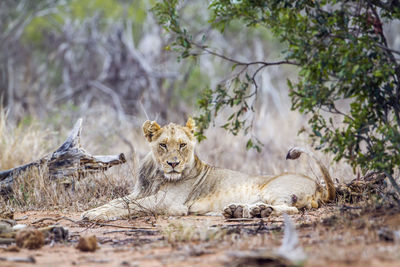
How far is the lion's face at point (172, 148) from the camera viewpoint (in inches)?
224

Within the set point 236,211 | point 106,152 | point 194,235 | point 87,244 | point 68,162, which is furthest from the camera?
point 106,152

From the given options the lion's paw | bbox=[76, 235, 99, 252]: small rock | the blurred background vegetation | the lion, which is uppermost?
the blurred background vegetation

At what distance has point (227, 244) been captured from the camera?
11.9 ft

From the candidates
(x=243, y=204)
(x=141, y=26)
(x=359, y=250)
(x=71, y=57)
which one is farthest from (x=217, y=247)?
(x=141, y=26)

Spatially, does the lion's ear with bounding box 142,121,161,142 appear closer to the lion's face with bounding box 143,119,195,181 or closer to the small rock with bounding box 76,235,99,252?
the lion's face with bounding box 143,119,195,181

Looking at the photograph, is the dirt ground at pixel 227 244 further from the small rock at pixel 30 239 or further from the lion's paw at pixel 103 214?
the lion's paw at pixel 103 214

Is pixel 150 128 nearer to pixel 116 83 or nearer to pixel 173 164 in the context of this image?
pixel 173 164

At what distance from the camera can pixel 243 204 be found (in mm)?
5293

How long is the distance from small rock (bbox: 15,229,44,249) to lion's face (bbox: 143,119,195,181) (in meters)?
2.11

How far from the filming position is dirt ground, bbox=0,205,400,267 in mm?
2988

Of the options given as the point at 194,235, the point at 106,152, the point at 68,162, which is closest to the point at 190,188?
the point at 68,162

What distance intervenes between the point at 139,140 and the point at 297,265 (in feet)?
28.2

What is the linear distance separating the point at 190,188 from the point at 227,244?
2.30 m

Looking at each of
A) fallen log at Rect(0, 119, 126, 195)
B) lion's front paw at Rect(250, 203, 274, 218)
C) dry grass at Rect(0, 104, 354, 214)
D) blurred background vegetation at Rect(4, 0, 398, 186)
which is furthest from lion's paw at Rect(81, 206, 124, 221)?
blurred background vegetation at Rect(4, 0, 398, 186)
